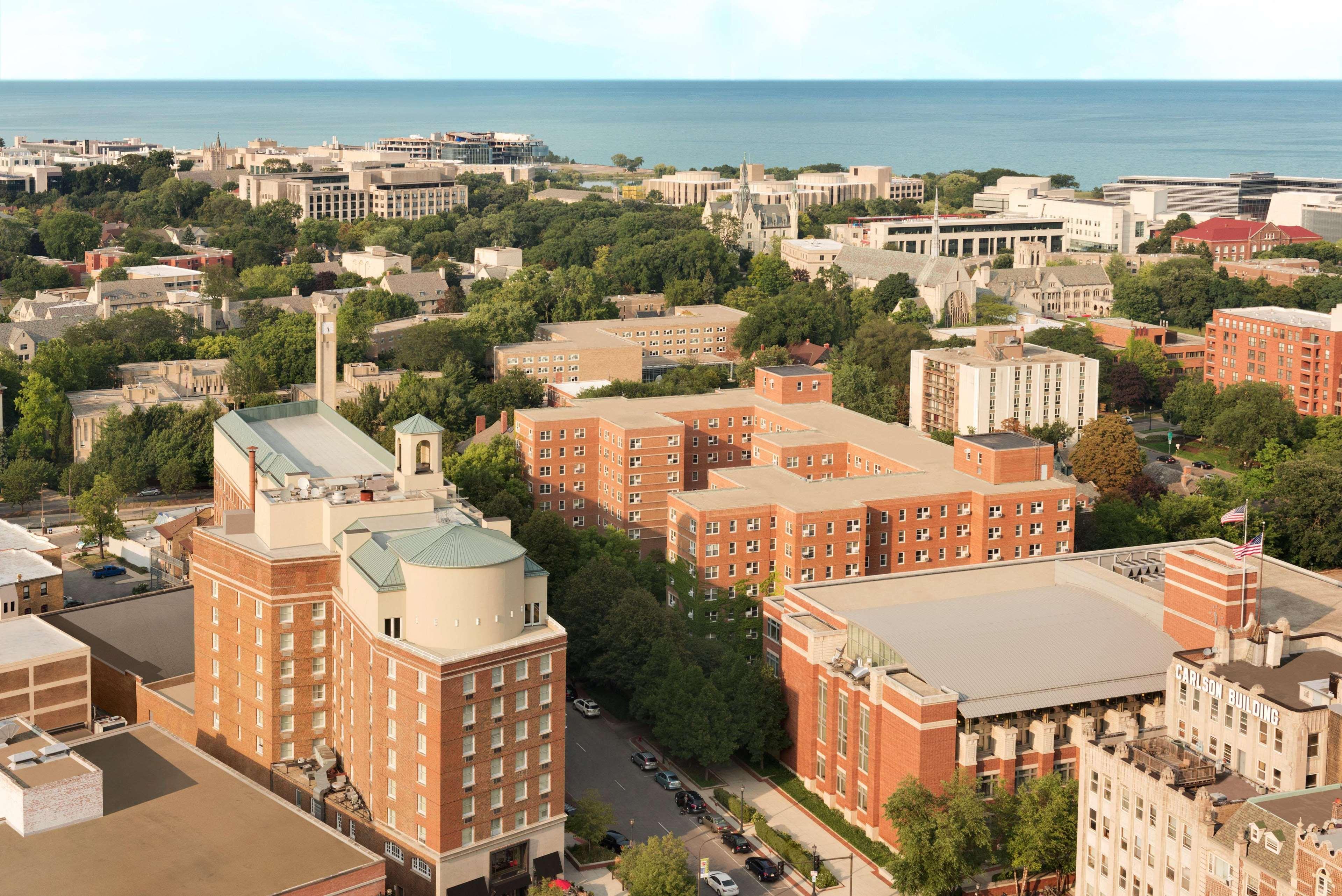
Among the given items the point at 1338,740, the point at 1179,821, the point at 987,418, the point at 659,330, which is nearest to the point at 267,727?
the point at 1179,821

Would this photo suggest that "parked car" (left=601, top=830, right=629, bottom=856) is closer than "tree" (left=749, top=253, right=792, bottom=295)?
Yes

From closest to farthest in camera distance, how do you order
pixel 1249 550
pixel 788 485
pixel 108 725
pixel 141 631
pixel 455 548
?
pixel 455 548 < pixel 1249 550 < pixel 108 725 < pixel 141 631 < pixel 788 485

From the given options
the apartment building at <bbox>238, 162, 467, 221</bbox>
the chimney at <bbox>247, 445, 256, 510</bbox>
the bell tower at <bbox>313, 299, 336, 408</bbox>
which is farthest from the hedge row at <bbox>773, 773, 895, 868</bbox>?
the apartment building at <bbox>238, 162, 467, 221</bbox>

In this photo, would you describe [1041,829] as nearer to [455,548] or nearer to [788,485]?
[455,548]

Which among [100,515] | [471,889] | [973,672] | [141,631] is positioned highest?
[973,672]

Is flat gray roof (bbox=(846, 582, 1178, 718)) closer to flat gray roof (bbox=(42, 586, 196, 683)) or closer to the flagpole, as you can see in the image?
the flagpole

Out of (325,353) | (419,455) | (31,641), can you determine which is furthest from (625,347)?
(31,641)
